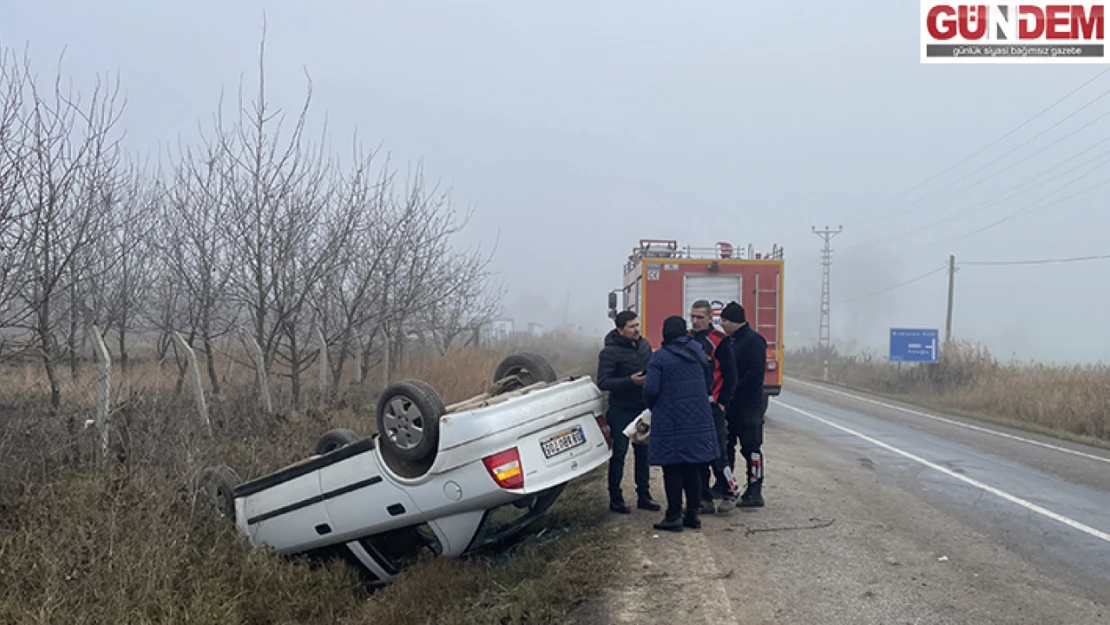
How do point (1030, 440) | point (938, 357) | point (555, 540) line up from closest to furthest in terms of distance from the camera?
point (555, 540), point (1030, 440), point (938, 357)

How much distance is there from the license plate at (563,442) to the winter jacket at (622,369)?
27.9 inches

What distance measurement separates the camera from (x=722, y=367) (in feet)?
24.4

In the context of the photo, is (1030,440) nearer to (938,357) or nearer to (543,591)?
(543,591)

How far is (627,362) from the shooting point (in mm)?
7195

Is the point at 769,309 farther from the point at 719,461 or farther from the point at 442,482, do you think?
the point at 442,482

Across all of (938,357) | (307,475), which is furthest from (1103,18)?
(307,475)

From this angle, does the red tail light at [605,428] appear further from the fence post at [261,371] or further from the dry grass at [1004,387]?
the dry grass at [1004,387]

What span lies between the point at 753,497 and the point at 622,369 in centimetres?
169

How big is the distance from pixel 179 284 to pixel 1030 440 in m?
13.6

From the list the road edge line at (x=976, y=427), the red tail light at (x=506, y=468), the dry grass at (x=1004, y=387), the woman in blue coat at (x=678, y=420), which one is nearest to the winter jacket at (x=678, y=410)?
the woman in blue coat at (x=678, y=420)

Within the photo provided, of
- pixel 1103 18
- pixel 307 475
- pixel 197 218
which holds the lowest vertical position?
pixel 307 475

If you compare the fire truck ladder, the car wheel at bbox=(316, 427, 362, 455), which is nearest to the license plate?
the car wheel at bbox=(316, 427, 362, 455)

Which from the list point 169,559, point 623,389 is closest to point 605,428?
point 623,389

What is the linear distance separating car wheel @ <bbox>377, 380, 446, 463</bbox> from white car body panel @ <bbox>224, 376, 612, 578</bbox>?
97 millimetres
